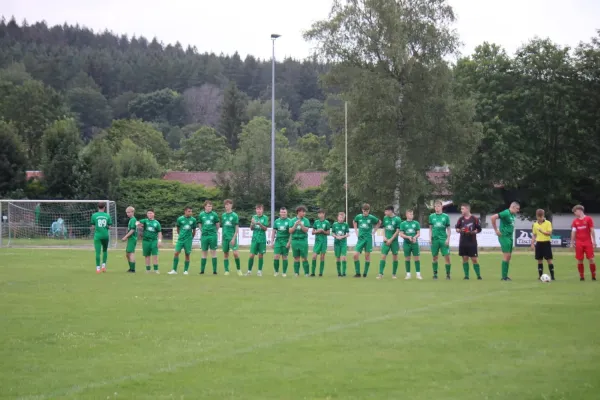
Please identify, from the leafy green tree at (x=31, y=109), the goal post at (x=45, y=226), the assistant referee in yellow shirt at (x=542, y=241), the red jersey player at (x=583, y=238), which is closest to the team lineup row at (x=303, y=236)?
the assistant referee in yellow shirt at (x=542, y=241)

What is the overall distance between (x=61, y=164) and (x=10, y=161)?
589 cm

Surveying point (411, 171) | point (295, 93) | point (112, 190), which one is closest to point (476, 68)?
point (411, 171)

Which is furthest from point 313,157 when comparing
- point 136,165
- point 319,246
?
A: point 319,246

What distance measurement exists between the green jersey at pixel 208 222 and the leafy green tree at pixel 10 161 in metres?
43.7

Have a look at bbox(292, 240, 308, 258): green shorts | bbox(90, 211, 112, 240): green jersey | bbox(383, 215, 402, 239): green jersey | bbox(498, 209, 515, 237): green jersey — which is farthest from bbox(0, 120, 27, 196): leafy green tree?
bbox(498, 209, 515, 237): green jersey

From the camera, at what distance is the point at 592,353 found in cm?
1104

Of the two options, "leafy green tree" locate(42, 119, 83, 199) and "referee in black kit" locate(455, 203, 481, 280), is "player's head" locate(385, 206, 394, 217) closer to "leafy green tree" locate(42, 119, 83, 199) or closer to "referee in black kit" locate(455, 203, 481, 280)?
"referee in black kit" locate(455, 203, 481, 280)

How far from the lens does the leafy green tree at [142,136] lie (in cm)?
11638

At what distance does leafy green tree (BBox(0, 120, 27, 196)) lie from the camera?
6594 centimetres

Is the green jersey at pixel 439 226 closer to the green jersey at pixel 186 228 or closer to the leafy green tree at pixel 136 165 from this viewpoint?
the green jersey at pixel 186 228

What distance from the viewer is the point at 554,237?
5166 centimetres

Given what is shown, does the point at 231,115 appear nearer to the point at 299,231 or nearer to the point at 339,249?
the point at 339,249

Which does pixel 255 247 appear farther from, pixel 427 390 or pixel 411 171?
pixel 411 171

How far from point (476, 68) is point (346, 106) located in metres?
18.2
